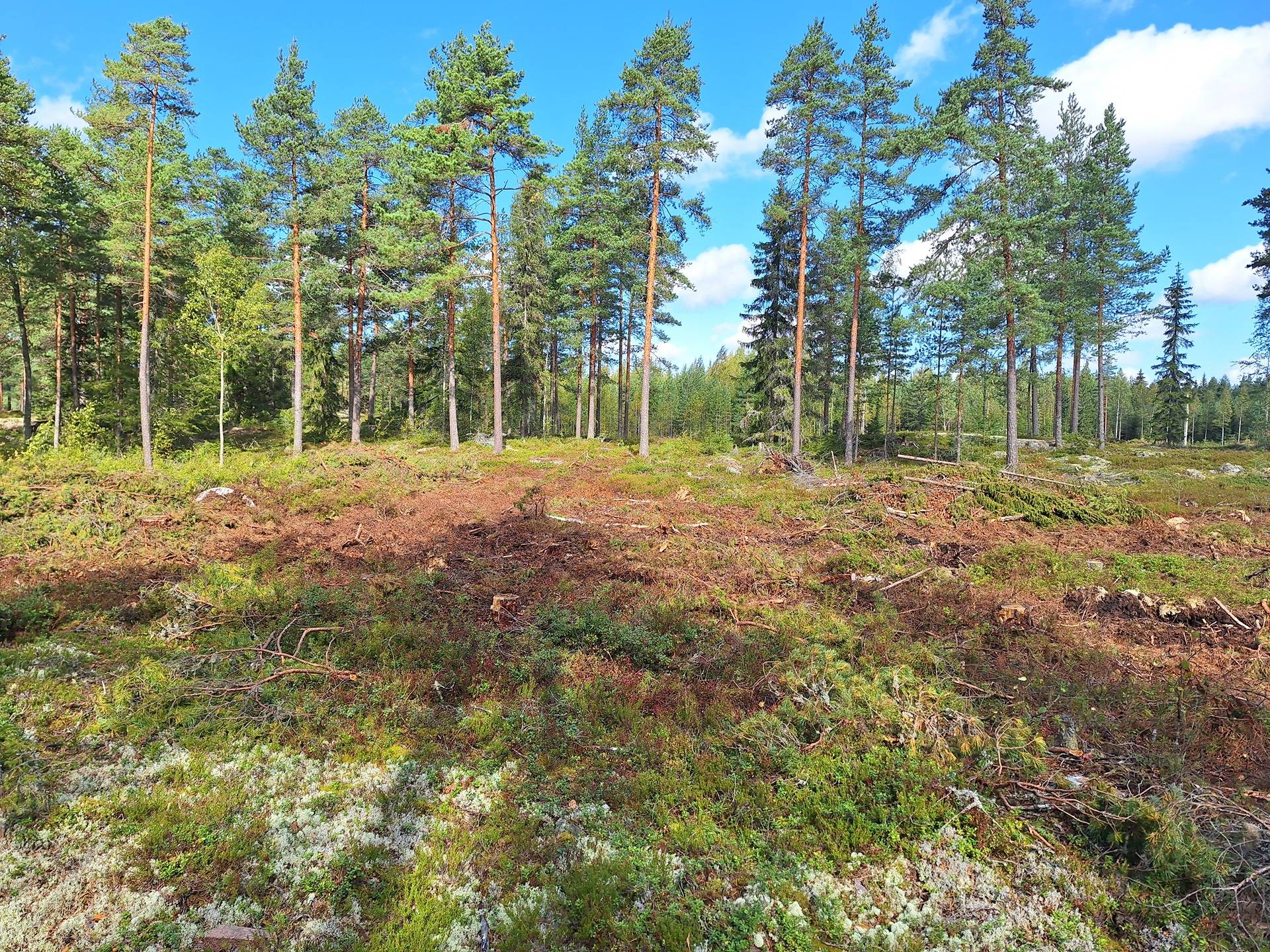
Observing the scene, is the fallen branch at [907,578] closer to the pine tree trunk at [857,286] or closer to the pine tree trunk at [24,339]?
the pine tree trunk at [857,286]

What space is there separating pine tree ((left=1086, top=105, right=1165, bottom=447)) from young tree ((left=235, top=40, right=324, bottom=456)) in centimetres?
3900

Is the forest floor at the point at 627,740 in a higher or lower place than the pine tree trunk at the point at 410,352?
lower

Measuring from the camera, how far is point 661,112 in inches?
853

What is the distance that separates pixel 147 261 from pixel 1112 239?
45.0 meters

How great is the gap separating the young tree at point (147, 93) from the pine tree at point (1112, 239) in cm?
Result: 4138

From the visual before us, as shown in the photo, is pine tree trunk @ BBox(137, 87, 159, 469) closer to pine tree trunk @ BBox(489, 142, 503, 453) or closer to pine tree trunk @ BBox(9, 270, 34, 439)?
pine tree trunk @ BBox(9, 270, 34, 439)

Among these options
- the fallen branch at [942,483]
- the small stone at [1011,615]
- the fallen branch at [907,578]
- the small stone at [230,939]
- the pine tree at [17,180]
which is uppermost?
the pine tree at [17,180]

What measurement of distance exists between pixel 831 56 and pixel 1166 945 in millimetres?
26001

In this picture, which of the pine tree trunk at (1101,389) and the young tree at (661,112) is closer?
the young tree at (661,112)

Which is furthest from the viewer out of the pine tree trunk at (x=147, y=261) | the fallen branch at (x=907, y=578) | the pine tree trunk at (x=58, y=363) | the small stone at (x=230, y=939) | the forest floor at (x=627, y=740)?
the pine tree trunk at (x=58, y=363)

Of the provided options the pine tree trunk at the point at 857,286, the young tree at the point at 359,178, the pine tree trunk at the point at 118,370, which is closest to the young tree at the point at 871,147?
the pine tree trunk at the point at 857,286

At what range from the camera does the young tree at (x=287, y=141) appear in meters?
22.0

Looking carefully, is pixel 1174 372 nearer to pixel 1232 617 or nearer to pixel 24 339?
pixel 1232 617

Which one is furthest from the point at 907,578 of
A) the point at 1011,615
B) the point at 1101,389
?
the point at 1101,389
